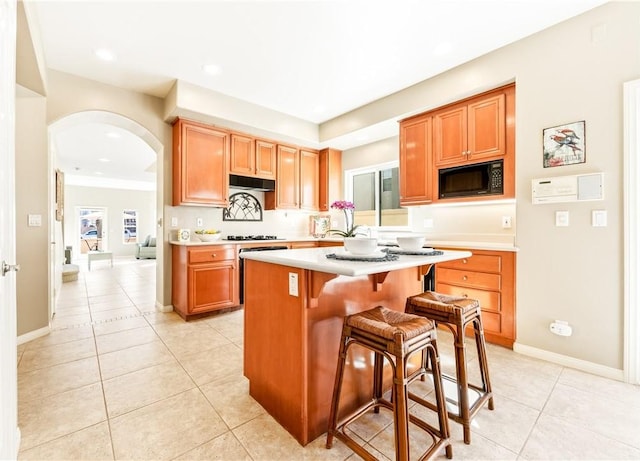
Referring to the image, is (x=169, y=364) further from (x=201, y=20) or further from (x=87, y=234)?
(x=87, y=234)

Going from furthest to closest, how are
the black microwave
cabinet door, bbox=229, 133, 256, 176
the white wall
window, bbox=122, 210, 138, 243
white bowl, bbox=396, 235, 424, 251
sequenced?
window, bbox=122, 210, 138, 243 → the white wall → cabinet door, bbox=229, 133, 256, 176 → the black microwave → white bowl, bbox=396, 235, 424, 251

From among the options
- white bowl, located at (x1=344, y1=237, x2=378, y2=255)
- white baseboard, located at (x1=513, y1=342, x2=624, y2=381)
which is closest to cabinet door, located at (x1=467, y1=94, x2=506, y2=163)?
white baseboard, located at (x1=513, y1=342, x2=624, y2=381)

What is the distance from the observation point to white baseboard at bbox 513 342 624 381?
6.81 ft

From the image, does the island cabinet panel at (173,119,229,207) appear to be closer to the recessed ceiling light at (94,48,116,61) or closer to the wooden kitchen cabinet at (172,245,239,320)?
the wooden kitchen cabinet at (172,245,239,320)

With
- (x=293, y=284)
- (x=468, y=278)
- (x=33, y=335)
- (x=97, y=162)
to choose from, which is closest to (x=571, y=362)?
(x=468, y=278)

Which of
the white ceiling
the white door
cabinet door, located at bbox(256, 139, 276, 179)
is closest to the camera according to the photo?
the white door

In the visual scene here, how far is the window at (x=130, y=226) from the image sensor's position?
10.4 metres

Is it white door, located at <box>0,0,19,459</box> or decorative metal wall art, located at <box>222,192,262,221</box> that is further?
decorative metal wall art, located at <box>222,192,262,221</box>

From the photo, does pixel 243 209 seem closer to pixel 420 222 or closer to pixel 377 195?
pixel 377 195

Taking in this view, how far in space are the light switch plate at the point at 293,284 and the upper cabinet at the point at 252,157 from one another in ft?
9.50

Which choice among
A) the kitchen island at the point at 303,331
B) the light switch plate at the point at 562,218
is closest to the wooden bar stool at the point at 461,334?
the kitchen island at the point at 303,331

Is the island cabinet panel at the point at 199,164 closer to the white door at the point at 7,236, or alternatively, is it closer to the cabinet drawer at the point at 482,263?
the white door at the point at 7,236

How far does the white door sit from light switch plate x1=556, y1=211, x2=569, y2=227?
3.39 meters

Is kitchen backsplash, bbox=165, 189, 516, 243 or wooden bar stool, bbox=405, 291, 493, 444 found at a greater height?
kitchen backsplash, bbox=165, 189, 516, 243
